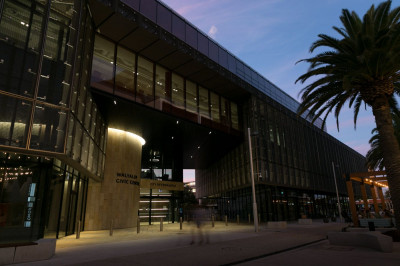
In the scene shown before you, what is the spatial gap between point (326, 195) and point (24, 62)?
47.6 meters

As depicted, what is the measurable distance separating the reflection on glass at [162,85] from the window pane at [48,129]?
379 inches

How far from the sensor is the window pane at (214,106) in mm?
26273

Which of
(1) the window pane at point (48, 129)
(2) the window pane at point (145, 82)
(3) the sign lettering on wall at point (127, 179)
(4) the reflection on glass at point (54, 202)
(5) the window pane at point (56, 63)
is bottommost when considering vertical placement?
(4) the reflection on glass at point (54, 202)

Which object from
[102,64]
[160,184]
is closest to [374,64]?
[102,64]

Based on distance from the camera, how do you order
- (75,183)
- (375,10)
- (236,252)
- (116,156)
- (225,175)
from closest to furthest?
(236,252) < (375,10) < (75,183) < (116,156) < (225,175)

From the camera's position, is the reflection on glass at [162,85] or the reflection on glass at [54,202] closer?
the reflection on glass at [54,202]

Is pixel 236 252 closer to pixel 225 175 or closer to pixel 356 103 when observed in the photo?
pixel 356 103

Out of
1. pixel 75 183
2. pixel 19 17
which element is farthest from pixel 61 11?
pixel 75 183

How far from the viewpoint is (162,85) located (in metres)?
22.2

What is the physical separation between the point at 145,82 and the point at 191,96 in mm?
5226

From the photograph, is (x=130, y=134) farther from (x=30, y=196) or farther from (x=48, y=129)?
(x=48, y=129)

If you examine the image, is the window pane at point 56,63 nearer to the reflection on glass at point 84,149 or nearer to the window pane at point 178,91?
the reflection on glass at point 84,149

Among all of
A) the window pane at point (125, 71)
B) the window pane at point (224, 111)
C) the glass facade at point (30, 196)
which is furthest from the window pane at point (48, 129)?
the window pane at point (224, 111)

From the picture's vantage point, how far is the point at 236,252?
9820mm
